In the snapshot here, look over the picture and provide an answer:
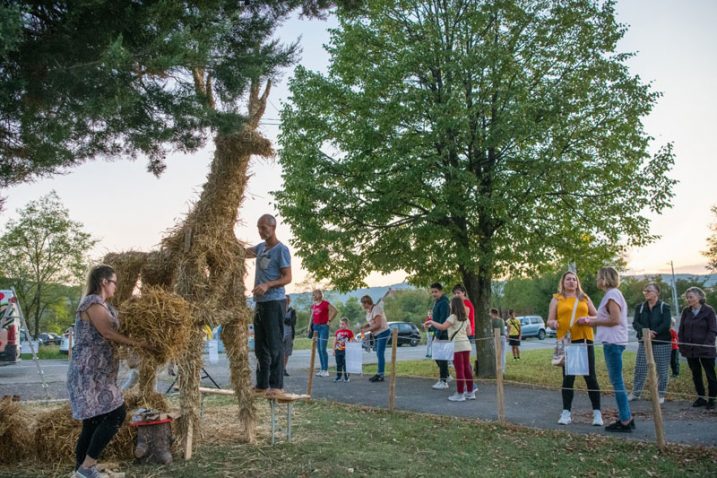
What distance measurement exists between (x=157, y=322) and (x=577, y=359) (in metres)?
5.51

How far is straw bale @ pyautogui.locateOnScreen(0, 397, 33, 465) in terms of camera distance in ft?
20.8

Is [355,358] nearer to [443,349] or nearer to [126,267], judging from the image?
[443,349]

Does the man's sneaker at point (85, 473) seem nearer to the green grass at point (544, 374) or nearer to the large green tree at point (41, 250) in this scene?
the green grass at point (544, 374)

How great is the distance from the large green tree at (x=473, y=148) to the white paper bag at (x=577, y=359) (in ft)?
17.9

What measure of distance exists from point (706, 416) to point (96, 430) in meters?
8.33

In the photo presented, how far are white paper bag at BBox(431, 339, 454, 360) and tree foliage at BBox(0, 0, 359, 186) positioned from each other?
654 cm

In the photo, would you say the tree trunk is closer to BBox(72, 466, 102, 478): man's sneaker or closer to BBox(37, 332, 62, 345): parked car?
BBox(72, 466, 102, 478): man's sneaker

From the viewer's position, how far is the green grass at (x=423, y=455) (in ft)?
19.5

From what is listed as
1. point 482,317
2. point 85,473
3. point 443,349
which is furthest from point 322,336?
point 85,473

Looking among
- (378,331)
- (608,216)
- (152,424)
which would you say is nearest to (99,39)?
(152,424)

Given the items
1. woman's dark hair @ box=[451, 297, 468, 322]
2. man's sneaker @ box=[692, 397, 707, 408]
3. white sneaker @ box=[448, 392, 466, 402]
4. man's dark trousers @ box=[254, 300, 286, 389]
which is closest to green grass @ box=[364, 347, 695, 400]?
man's sneaker @ box=[692, 397, 707, 408]

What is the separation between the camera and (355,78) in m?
15.2

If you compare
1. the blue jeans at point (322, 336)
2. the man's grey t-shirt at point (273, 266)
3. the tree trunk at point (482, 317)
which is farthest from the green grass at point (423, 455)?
the tree trunk at point (482, 317)

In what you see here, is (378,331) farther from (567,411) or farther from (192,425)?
(192,425)
